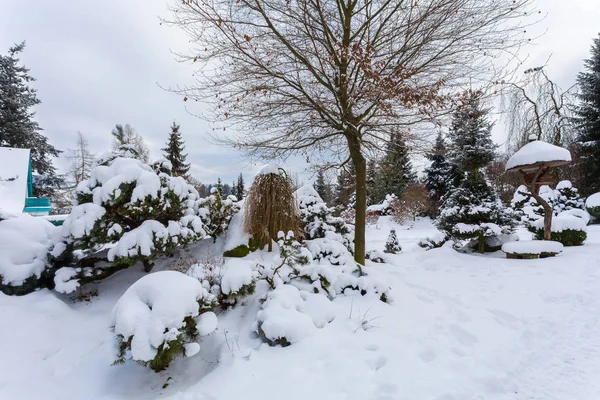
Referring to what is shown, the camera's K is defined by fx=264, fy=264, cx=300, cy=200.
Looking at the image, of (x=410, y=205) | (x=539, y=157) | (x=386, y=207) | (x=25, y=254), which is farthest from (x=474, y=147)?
(x=386, y=207)

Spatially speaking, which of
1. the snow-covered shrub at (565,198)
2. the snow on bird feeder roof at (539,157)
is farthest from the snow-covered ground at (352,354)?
the snow-covered shrub at (565,198)

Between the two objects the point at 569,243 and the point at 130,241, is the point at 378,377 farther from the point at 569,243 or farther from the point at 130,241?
the point at 569,243

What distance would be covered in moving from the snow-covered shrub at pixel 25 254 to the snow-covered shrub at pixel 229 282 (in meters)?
2.01

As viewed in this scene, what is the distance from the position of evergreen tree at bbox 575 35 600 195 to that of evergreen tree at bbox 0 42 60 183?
29.2 m

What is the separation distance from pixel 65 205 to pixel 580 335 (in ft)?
68.0

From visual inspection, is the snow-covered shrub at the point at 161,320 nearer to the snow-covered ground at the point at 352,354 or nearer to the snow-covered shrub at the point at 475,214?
the snow-covered ground at the point at 352,354

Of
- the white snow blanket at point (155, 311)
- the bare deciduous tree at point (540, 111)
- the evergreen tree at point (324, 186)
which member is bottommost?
the white snow blanket at point (155, 311)

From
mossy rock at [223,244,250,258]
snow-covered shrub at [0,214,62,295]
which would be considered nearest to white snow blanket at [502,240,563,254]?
mossy rock at [223,244,250,258]

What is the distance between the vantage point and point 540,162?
20.2ft

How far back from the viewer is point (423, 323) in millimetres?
3049

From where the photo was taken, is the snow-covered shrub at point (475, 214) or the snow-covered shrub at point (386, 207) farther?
the snow-covered shrub at point (386, 207)

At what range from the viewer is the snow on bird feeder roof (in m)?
5.97

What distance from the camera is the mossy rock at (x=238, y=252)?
4.30 meters

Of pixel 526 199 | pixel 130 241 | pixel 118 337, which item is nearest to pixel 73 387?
pixel 118 337
